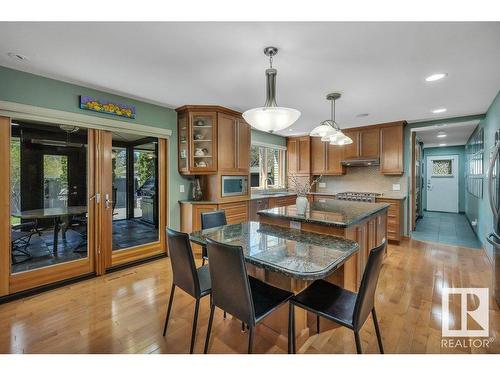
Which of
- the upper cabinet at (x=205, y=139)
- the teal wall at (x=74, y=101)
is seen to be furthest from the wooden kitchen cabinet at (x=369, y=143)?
the teal wall at (x=74, y=101)

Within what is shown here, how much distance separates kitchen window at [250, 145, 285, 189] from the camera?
5801mm

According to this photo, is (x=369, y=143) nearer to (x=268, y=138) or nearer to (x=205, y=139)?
(x=268, y=138)

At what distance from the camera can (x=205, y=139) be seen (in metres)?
3.88

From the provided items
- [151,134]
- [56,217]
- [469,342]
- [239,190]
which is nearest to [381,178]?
[239,190]

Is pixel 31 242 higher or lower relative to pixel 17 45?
lower

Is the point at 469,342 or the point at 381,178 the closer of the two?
the point at 469,342

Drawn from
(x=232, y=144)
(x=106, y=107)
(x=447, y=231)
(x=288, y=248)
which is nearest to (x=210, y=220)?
(x=288, y=248)

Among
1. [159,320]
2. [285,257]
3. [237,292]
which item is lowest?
[159,320]

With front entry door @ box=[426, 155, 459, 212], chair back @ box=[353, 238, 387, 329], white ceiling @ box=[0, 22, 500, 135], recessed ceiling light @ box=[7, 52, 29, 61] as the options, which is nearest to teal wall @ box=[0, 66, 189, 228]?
white ceiling @ box=[0, 22, 500, 135]

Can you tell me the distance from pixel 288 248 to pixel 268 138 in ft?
14.6

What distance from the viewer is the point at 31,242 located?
2848 millimetres

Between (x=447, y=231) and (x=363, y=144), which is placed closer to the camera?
(x=363, y=144)
